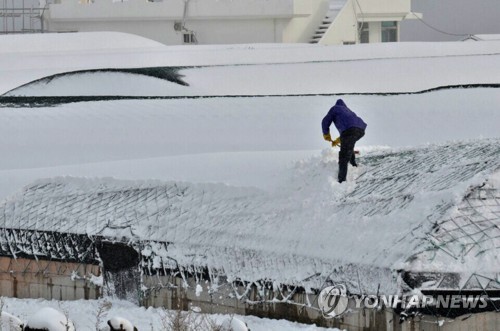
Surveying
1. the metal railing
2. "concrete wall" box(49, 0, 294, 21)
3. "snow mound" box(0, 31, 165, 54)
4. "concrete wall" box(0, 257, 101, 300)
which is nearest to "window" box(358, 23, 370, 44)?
"concrete wall" box(49, 0, 294, 21)

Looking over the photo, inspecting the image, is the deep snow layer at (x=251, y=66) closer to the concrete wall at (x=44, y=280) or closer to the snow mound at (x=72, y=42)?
the snow mound at (x=72, y=42)

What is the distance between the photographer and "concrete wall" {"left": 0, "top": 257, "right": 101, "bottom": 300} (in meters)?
13.7

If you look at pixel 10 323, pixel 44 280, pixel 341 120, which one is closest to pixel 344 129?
pixel 341 120

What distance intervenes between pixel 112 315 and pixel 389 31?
23715mm

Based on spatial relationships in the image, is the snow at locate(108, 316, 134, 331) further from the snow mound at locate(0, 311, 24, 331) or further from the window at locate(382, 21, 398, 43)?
the window at locate(382, 21, 398, 43)

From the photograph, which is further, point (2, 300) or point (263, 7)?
point (263, 7)

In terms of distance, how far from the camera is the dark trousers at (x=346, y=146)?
13.0 meters

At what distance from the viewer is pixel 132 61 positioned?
2772 centimetres

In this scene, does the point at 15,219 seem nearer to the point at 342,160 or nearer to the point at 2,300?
the point at 2,300

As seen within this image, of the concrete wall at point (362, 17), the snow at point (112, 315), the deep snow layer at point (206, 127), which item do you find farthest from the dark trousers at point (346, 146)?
the concrete wall at point (362, 17)

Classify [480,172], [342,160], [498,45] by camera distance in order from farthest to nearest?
1. [498,45]
2. [342,160]
3. [480,172]

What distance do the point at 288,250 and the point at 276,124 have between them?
23.8ft

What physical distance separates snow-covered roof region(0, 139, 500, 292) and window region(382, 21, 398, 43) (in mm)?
21104

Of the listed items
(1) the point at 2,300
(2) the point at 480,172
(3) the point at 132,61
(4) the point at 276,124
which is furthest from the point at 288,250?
(3) the point at 132,61
